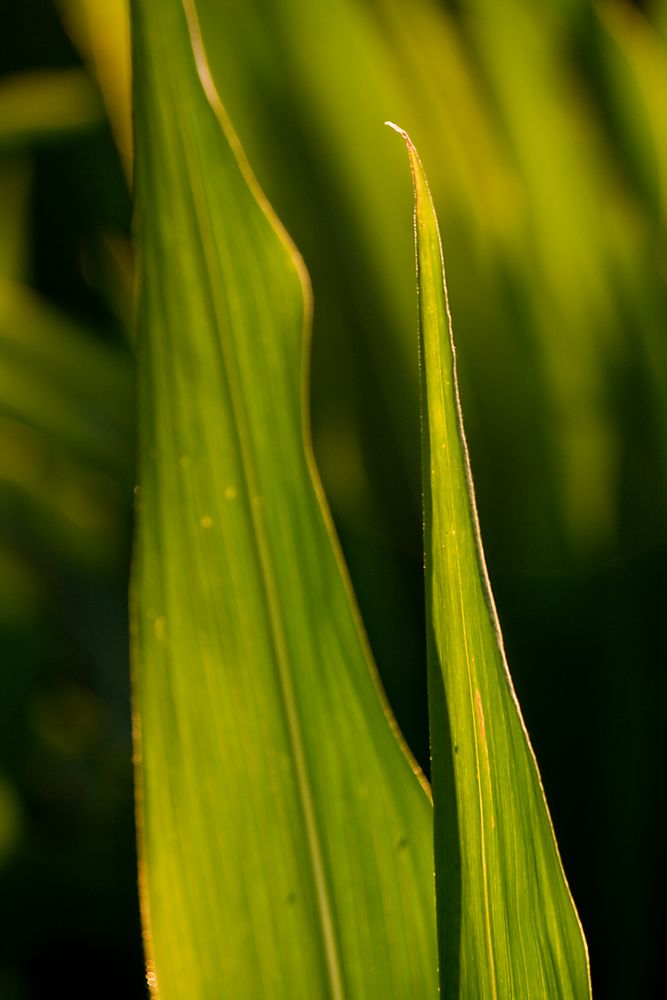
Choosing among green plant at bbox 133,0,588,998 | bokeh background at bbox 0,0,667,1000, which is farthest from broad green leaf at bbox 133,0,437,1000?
bokeh background at bbox 0,0,667,1000

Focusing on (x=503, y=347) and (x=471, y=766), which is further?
(x=503, y=347)

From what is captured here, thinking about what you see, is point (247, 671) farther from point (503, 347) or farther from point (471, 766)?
point (503, 347)

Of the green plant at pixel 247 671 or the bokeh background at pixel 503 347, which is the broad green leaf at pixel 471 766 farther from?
the bokeh background at pixel 503 347

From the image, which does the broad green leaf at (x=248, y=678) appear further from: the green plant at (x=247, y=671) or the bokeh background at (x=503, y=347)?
the bokeh background at (x=503, y=347)

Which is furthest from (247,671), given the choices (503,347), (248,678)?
(503,347)

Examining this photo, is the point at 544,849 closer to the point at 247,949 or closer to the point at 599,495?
the point at 247,949

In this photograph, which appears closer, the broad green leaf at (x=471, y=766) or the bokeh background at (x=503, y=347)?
the broad green leaf at (x=471, y=766)

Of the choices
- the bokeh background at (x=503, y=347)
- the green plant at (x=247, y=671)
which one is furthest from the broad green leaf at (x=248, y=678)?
the bokeh background at (x=503, y=347)

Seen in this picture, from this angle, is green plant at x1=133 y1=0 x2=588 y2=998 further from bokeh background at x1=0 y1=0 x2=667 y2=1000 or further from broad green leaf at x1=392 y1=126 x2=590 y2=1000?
bokeh background at x1=0 y1=0 x2=667 y2=1000
